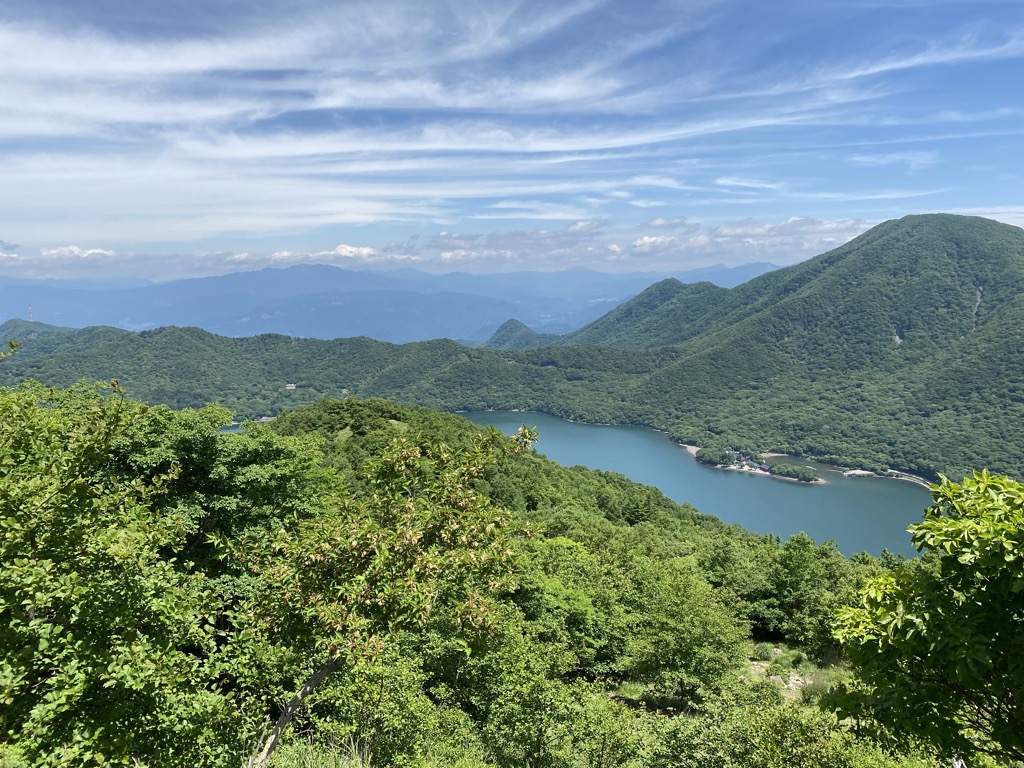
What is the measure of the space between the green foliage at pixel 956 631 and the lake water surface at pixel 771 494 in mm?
67126

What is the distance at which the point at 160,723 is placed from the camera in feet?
16.4

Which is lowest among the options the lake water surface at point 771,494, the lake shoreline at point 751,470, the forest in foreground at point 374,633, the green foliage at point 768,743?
the lake shoreline at point 751,470

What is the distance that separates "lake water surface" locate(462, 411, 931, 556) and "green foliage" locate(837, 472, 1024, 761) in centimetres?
6713

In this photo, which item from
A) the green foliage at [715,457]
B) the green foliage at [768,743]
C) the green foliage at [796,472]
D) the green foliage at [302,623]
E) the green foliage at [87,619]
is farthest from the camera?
the green foliage at [715,457]

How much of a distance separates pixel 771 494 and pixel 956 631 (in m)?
119

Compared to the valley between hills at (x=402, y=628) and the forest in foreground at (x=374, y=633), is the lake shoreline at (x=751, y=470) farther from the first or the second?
the forest in foreground at (x=374, y=633)

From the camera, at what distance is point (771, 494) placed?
10869 centimetres

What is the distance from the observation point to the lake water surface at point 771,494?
3418 inches

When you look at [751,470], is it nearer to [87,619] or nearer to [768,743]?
[768,743]

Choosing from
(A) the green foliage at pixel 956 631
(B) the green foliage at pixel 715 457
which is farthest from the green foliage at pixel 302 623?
(B) the green foliage at pixel 715 457

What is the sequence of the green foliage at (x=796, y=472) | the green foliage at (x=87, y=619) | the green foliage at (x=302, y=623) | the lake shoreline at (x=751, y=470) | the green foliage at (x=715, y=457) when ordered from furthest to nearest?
the green foliage at (x=715, y=457)
the green foliage at (x=796, y=472)
the lake shoreline at (x=751, y=470)
the green foliage at (x=302, y=623)
the green foliage at (x=87, y=619)

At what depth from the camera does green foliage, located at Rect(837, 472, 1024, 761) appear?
354 cm

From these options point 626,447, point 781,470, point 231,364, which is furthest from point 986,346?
point 231,364

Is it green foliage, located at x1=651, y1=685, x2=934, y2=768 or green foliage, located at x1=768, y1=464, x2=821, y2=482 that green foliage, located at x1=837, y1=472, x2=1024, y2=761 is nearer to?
green foliage, located at x1=651, y1=685, x2=934, y2=768
